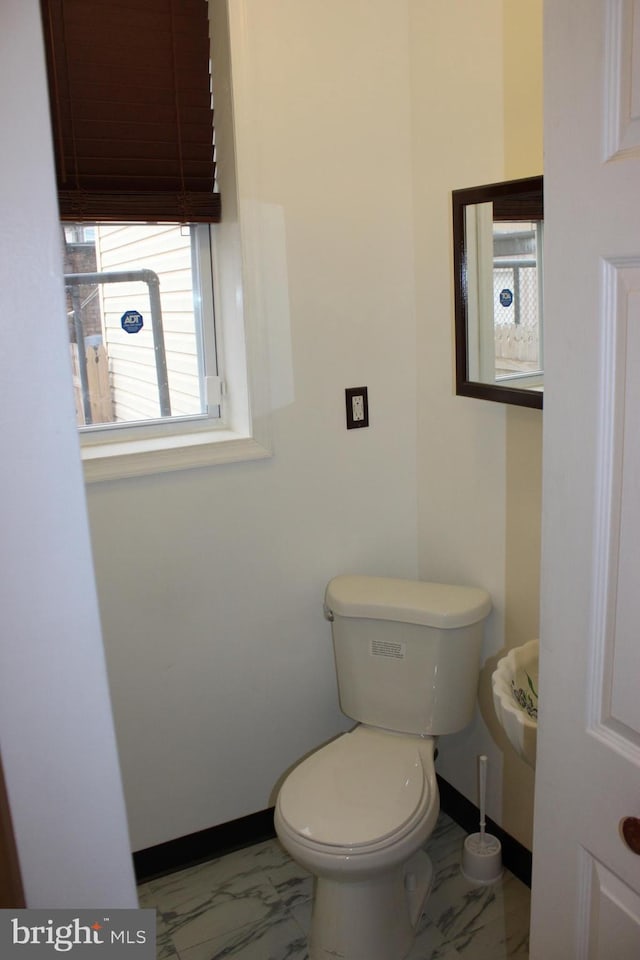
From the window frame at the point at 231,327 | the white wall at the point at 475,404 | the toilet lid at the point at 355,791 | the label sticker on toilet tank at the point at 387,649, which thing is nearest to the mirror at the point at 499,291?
the white wall at the point at 475,404

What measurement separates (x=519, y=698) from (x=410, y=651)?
47cm

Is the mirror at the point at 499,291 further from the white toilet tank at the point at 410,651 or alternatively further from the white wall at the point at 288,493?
the white toilet tank at the point at 410,651

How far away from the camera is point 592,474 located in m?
1.10

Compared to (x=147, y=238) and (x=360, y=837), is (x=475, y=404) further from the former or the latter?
(x=360, y=837)

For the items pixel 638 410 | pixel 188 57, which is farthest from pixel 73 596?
pixel 188 57

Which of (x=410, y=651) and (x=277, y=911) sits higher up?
(x=410, y=651)

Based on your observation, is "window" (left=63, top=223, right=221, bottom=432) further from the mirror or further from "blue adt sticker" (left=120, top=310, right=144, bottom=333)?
the mirror

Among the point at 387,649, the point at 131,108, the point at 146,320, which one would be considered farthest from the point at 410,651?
the point at 131,108

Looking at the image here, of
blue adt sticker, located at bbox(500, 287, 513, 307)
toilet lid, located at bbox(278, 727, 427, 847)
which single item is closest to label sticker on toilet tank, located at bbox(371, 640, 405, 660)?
toilet lid, located at bbox(278, 727, 427, 847)

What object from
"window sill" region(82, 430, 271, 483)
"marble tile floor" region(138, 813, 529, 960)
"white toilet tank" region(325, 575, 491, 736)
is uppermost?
"window sill" region(82, 430, 271, 483)

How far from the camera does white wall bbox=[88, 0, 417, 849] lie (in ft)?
7.18

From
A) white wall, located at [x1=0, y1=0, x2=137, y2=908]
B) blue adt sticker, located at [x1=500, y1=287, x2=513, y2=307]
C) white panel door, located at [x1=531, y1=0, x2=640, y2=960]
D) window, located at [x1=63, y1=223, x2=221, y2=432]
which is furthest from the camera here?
window, located at [x1=63, y1=223, x2=221, y2=432]

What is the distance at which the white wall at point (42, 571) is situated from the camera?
0.63 meters

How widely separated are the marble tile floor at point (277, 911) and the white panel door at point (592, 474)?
0.95 meters
